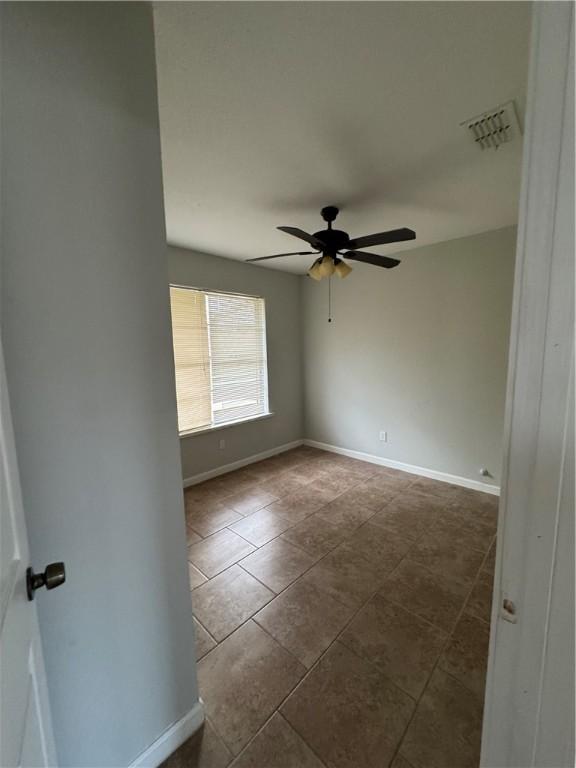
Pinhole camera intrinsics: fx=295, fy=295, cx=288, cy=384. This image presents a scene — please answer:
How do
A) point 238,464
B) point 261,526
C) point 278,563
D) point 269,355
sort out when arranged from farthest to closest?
point 269,355 → point 238,464 → point 261,526 → point 278,563

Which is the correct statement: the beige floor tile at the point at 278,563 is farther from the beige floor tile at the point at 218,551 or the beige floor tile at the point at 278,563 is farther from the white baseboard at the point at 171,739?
the white baseboard at the point at 171,739

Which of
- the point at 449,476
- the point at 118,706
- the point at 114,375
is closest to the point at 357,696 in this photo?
the point at 118,706

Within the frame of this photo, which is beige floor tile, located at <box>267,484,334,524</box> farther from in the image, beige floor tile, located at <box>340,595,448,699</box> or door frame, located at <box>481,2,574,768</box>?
door frame, located at <box>481,2,574,768</box>

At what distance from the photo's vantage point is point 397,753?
111cm

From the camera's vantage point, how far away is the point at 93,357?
2.77 feet

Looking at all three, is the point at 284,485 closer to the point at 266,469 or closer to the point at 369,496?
the point at 266,469

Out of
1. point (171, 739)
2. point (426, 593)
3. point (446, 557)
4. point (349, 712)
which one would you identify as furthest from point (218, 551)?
point (446, 557)

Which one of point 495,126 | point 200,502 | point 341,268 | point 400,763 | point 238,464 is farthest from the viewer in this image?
point 238,464

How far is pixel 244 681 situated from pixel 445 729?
0.85m

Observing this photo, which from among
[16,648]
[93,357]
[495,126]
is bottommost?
[16,648]

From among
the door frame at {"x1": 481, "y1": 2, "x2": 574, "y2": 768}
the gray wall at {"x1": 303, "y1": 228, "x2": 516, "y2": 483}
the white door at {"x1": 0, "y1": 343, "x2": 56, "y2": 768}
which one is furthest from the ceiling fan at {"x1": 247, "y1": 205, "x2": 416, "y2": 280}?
the white door at {"x1": 0, "y1": 343, "x2": 56, "y2": 768}

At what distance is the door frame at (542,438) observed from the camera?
43 cm

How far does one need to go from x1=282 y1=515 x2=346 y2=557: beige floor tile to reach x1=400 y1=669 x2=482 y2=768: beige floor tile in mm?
989

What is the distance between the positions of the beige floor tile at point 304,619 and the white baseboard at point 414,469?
2.13 metres
